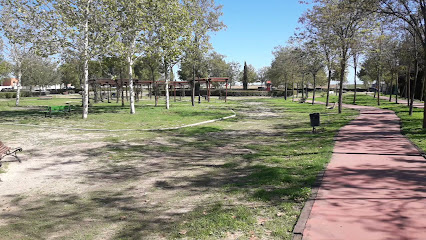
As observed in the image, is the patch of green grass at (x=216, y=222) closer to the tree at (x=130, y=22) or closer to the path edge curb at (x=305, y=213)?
the path edge curb at (x=305, y=213)

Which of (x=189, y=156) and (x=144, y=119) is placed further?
(x=144, y=119)

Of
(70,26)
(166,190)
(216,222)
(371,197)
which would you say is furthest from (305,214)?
(70,26)

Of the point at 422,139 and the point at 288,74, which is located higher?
the point at 288,74

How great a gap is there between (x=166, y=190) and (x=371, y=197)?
13.2ft

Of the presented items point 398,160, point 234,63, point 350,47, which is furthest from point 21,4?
point 234,63

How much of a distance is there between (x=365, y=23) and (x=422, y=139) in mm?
14346

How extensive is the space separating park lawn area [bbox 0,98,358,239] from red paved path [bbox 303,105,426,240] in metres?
0.43

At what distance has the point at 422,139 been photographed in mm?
11625

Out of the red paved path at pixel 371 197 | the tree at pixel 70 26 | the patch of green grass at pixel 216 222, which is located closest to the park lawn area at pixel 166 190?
the patch of green grass at pixel 216 222

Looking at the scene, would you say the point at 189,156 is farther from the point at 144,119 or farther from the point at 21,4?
the point at 21,4

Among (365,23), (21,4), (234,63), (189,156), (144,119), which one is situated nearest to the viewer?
(189,156)

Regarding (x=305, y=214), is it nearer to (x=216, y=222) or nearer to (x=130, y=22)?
(x=216, y=222)

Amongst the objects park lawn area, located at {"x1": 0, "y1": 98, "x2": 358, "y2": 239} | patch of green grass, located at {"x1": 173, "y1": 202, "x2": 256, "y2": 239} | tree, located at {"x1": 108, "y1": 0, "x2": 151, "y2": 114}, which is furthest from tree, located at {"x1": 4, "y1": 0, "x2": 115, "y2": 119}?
patch of green grass, located at {"x1": 173, "y1": 202, "x2": 256, "y2": 239}

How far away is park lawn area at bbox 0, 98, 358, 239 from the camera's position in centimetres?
498
